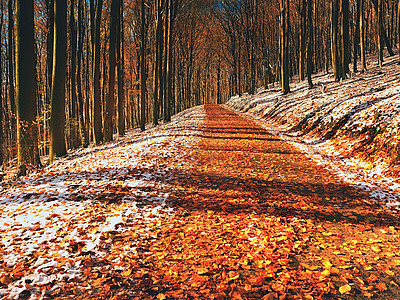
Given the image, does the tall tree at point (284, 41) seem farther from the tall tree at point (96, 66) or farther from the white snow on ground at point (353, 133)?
the tall tree at point (96, 66)

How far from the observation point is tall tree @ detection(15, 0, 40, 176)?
7738mm

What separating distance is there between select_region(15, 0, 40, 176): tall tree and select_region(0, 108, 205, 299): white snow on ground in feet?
3.28

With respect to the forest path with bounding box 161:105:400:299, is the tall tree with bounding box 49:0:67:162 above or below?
above

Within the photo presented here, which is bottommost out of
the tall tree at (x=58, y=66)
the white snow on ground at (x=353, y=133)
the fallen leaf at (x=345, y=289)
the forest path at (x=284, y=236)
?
the fallen leaf at (x=345, y=289)

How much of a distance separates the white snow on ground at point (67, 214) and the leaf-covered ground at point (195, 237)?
0.8 inches

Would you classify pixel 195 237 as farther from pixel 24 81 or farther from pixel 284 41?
pixel 284 41

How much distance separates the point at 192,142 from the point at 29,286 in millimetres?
8837

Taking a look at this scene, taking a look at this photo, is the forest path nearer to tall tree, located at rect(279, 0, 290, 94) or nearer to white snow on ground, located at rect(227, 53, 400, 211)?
white snow on ground, located at rect(227, 53, 400, 211)

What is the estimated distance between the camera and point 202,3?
31.1 metres

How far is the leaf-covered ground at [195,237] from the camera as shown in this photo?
288cm

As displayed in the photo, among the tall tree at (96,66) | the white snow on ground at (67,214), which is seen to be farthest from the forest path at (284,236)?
the tall tree at (96,66)

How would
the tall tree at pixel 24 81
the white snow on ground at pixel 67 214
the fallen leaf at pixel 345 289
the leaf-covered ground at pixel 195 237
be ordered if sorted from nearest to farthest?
the fallen leaf at pixel 345 289 → the leaf-covered ground at pixel 195 237 → the white snow on ground at pixel 67 214 → the tall tree at pixel 24 81

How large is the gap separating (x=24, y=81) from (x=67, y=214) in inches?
216

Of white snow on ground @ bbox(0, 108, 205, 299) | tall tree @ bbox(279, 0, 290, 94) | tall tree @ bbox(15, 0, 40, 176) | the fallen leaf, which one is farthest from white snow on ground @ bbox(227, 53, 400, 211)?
tall tree @ bbox(15, 0, 40, 176)
